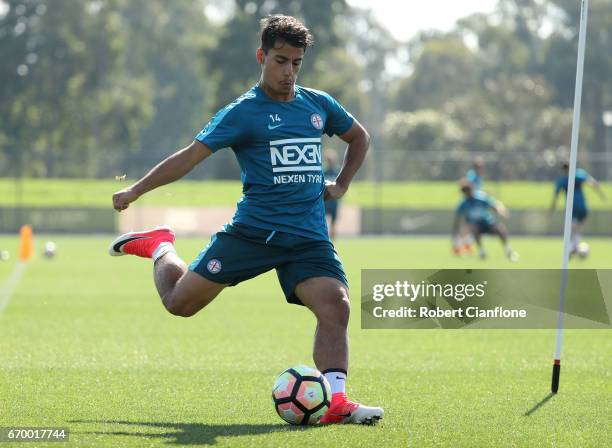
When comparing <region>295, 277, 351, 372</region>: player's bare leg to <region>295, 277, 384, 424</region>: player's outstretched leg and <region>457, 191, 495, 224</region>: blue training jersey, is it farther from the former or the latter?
<region>457, 191, 495, 224</region>: blue training jersey

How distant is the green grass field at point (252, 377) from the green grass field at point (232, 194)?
30.6 meters

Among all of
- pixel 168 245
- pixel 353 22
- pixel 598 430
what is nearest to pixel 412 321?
pixel 168 245

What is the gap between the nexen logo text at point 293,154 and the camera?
7.11 meters

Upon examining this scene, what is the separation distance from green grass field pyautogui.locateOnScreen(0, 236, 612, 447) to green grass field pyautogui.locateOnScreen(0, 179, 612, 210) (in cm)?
3058

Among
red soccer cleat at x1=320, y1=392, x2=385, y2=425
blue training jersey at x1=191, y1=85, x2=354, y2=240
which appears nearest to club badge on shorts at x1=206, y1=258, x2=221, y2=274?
blue training jersey at x1=191, y1=85, x2=354, y2=240

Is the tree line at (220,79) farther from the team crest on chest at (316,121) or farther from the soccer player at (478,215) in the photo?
the team crest on chest at (316,121)

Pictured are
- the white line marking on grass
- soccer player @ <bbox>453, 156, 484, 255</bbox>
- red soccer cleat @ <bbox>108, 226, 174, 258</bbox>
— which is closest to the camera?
red soccer cleat @ <bbox>108, 226, 174, 258</bbox>

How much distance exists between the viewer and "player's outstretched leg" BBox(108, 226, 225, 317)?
7301mm

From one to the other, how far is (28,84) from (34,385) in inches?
2358

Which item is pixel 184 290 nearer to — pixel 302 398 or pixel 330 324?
pixel 330 324

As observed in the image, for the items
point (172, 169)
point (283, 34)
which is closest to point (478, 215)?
point (283, 34)

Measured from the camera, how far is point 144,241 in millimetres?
8289

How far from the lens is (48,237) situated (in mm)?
38594

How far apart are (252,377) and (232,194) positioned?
4076cm
